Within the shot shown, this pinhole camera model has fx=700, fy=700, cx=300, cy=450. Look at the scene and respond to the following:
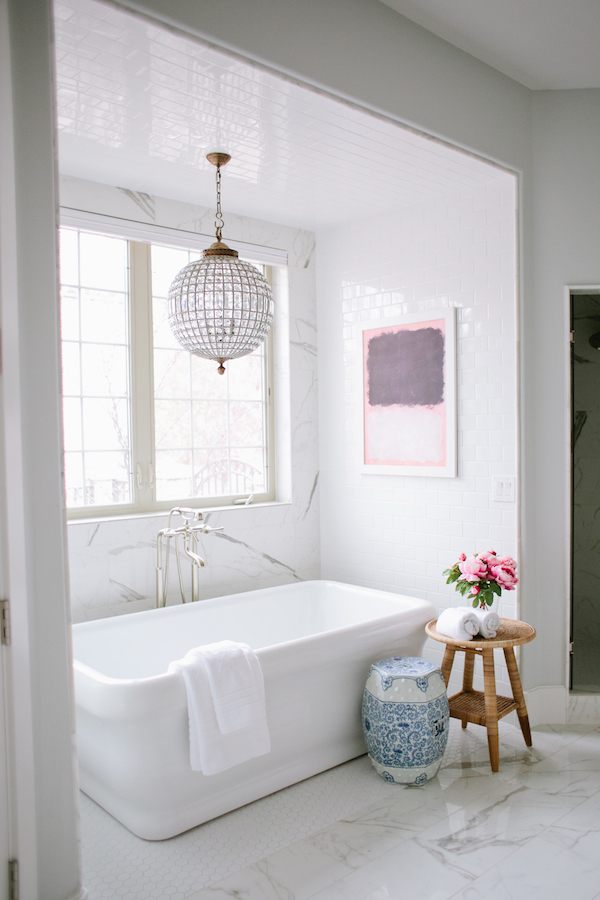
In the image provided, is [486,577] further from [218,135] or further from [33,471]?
[218,135]

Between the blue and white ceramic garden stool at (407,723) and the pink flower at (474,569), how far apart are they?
44cm

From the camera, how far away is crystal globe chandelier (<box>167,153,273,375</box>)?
9.43 feet

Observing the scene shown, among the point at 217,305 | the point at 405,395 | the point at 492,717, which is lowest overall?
the point at 492,717

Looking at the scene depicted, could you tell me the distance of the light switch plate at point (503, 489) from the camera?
3445mm

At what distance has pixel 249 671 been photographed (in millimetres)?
2570

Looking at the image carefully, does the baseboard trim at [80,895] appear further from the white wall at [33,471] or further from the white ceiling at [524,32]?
the white ceiling at [524,32]

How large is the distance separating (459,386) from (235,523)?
1.47 metres

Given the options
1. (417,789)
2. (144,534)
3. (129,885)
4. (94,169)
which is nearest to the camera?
(129,885)

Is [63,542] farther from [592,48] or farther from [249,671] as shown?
[592,48]

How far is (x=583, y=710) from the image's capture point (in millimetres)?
3447

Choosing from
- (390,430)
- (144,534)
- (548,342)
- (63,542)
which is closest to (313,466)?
(390,430)

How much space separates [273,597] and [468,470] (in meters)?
1.26

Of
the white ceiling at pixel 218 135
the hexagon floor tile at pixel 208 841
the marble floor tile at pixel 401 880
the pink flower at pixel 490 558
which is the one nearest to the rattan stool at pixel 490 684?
the pink flower at pixel 490 558

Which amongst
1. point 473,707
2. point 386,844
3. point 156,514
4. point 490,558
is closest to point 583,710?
point 473,707
